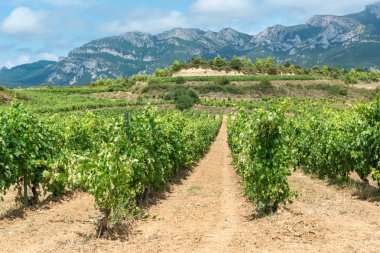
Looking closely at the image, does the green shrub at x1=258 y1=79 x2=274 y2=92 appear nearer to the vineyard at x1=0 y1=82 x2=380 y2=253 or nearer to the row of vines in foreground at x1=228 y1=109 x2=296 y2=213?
the vineyard at x1=0 y1=82 x2=380 y2=253

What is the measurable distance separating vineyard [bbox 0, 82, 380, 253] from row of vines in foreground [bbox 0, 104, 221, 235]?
34 millimetres

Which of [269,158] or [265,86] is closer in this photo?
[269,158]

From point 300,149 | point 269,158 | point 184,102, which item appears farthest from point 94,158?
point 184,102

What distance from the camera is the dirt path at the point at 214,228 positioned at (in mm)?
7348

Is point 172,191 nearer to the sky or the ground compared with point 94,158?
nearer to the ground

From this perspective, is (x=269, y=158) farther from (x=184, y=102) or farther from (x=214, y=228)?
(x=184, y=102)

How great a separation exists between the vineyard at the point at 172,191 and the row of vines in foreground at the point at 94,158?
0.11 feet

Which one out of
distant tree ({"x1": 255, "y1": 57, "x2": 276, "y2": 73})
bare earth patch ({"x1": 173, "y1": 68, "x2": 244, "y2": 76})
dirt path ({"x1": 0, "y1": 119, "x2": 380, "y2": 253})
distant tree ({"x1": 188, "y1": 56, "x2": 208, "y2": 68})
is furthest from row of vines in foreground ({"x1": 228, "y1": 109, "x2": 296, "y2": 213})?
distant tree ({"x1": 255, "y1": 57, "x2": 276, "y2": 73})

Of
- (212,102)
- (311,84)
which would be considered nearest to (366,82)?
(311,84)

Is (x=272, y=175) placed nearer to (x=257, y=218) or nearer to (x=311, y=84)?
(x=257, y=218)

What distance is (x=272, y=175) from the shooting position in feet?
31.1

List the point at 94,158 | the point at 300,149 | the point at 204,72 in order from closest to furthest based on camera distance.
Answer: the point at 94,158
the point at 300,149
the point at 204,72

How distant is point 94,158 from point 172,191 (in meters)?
7.18

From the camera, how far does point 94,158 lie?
824cm
